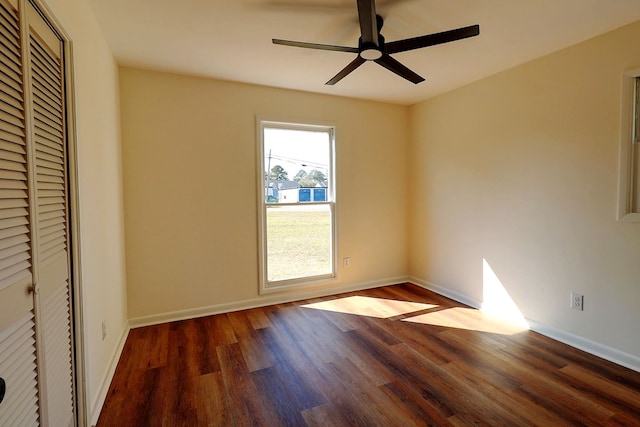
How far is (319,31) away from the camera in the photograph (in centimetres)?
231

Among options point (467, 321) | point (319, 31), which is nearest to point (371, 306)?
point (467, 321)

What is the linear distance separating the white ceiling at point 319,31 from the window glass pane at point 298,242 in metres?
1.55

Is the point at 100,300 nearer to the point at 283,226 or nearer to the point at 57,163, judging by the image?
the point at 57,163

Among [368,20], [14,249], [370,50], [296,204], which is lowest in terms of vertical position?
[14,249]

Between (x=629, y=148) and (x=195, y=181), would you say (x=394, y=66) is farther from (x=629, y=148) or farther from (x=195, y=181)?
(x=195, y=181)

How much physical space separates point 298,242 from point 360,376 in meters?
1.87

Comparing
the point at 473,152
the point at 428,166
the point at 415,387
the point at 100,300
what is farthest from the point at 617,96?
the point at 100,300

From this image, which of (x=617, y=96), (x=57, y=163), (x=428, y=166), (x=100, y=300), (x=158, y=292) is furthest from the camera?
(x=428, y=166)

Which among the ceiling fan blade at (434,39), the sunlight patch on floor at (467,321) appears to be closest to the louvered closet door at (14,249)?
the ceiling fan blade at (434,39)

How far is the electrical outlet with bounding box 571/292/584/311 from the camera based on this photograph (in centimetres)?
251

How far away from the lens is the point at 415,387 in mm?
2031

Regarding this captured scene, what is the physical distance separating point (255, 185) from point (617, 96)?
321cm

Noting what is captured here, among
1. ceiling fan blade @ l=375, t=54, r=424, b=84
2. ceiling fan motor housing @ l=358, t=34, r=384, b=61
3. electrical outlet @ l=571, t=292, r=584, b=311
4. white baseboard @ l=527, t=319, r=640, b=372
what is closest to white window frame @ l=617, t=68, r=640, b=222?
electrical outlet @ l=571, t=292, r=584, b=311

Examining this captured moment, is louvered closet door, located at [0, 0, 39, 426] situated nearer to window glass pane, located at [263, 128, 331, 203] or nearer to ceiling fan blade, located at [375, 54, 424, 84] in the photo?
ceiling fan blade, located at [375, 54, 424, 84]
